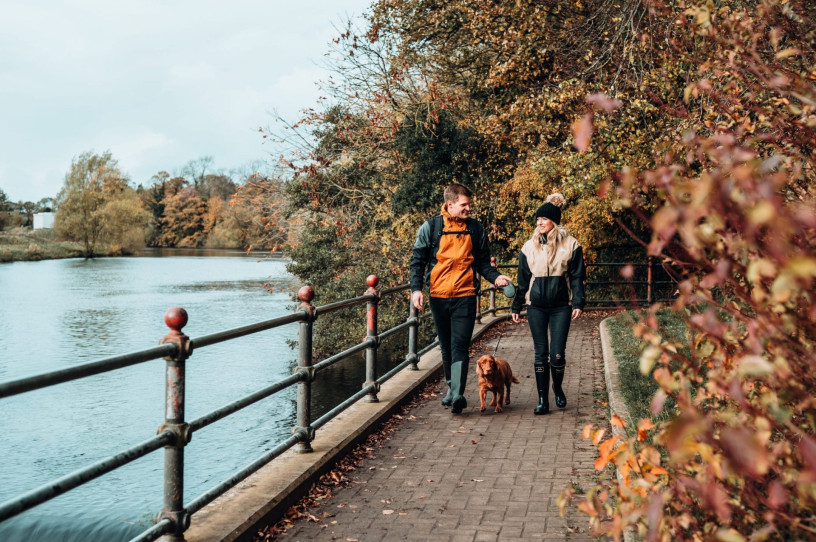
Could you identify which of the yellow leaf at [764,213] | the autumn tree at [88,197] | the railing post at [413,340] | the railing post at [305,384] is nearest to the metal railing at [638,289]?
the railing post at [413,340]

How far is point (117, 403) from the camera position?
1653 cm

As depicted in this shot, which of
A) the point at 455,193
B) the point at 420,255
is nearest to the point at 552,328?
the point at 420,255

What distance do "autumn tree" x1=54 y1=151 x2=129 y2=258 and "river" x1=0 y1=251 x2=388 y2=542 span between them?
44347 millimetres

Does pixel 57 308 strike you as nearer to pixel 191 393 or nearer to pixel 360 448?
pixel 191 393

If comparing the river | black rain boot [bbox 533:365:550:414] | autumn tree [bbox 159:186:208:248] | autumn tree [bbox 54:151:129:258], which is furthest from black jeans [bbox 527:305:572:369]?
autumn tree [bbox 159:186:208:248]

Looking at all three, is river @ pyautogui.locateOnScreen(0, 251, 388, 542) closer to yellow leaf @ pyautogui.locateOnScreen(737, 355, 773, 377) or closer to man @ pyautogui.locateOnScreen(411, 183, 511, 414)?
man @ pyautogui.locateOnScreen(411, 183, 511, 414)

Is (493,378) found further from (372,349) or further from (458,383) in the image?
(372,349)

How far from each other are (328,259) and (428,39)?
6.27 meters

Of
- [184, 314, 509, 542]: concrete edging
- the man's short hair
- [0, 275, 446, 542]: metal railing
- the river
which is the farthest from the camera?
the river

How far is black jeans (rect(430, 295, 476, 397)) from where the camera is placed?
23.1 ft

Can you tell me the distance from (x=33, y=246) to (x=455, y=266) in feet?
237

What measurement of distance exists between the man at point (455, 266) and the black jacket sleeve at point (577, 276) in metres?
0.61

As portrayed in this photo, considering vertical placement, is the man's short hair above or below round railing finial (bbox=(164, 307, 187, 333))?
above

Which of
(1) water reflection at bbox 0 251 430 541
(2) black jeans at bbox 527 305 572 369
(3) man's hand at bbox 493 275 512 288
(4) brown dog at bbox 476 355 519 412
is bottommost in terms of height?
(1) water reflection at bbox 0 251 430 541
